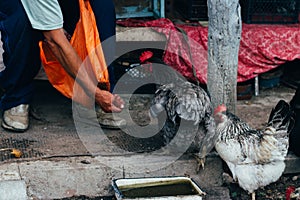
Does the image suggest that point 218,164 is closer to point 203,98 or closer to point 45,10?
point 203,98

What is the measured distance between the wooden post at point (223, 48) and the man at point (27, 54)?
0.92m

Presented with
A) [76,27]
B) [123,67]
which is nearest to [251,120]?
[123,67]

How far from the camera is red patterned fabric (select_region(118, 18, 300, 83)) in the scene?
561 cm

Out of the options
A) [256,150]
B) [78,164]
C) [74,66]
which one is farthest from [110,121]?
[256,150]

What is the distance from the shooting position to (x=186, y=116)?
13.2 feet

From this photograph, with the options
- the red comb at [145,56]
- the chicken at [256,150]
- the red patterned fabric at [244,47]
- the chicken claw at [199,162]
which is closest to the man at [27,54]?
the red comb at [145,56]

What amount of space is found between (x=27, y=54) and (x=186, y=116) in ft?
4.68

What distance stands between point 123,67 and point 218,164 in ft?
6.17

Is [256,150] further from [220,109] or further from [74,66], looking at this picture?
[74,66]

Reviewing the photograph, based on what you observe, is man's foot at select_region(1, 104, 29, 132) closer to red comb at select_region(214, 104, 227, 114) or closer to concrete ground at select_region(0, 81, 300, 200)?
concrete ground at select_region(0, 81, 300, 200)

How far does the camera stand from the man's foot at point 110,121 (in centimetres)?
471

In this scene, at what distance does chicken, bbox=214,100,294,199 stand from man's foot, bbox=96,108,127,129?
39.1 inches

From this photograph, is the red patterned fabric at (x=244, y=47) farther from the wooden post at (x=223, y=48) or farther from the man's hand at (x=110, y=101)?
the man's hand at (x=110, y=101)

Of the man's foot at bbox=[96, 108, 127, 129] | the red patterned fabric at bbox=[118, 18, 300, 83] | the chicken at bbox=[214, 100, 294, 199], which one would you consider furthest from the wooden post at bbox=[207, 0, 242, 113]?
the red patterned fabric at bbox=[118, 18, 300, 83]
